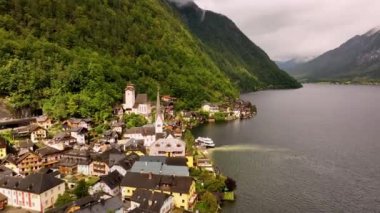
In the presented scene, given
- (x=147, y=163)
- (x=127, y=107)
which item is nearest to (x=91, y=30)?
(x=127, y=107)

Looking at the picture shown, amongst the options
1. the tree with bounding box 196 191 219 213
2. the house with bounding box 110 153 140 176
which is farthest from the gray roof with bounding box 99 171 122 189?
the tree with bounding box 196 191 219 213

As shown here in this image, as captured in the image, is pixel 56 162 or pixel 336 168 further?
pixel 336 168

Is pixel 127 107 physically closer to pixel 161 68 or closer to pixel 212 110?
pixel 212 110

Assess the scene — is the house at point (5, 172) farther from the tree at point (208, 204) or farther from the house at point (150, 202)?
the tree at point (208, 204)

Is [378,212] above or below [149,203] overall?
below

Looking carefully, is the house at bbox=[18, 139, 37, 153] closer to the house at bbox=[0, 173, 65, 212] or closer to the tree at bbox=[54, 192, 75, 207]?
the house at bbox=[0, 173, 65, 212]

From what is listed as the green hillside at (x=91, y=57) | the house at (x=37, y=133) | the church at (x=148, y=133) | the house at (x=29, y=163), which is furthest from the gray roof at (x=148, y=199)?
the green hillside at (x=91, y=57)

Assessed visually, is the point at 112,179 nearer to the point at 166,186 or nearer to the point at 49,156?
the point at 166,186

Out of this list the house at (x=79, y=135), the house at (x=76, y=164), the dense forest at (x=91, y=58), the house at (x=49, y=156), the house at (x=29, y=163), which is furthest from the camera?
the dense forest at (x=91, y=58)

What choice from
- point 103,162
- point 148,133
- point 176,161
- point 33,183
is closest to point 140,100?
point 148,133

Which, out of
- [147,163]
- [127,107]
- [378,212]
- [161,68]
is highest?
[161,68]
